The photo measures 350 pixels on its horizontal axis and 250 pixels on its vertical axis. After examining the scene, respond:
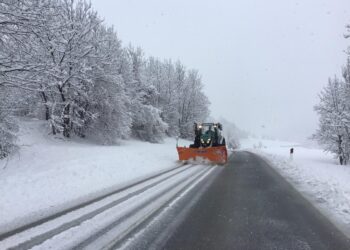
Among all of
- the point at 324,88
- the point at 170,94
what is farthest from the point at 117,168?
the point at 170,94

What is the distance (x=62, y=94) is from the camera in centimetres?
2320

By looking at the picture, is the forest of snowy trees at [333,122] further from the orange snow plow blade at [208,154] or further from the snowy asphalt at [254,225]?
the snowy asphalt at [254,225]

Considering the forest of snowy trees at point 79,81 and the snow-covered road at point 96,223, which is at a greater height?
the forest of snowy trees at point 79,81

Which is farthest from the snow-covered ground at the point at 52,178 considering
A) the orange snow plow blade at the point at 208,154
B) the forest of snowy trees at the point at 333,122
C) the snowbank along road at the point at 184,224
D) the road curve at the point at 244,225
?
→ the forest of snowy trees at the point at 333,122

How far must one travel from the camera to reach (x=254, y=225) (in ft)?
21.9

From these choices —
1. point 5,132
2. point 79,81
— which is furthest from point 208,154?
point 5,132

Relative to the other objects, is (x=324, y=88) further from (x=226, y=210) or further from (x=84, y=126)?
(x=226, y=210)

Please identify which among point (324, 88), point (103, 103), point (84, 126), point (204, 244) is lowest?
point (204, 244)

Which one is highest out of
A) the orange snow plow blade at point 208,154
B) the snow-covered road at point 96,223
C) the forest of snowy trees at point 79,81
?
the forest of snowy trees at point 79,81

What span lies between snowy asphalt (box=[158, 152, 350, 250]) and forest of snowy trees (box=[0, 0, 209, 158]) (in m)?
6.76

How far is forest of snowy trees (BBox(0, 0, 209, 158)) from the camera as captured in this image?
10648 mm

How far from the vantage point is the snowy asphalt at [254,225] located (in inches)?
218

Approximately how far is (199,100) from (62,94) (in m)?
37.5

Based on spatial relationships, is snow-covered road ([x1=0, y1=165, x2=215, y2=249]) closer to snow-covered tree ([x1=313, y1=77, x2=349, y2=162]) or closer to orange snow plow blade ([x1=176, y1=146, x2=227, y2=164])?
orange snow plow blade ([x1=176, y1=146, x2=227, y2=164])
